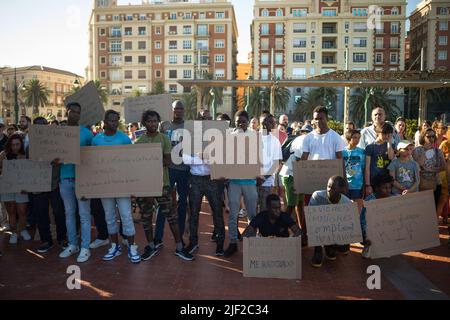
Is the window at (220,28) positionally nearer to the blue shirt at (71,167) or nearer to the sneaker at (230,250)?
the blue shirt at (71,167)

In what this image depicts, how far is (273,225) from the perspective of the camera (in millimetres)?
5188

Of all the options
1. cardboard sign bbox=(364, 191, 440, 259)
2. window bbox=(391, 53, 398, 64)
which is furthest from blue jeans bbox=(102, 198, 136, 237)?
window bbox=(391, 53, 398, 64)

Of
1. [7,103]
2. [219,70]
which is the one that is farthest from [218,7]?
[7,103]

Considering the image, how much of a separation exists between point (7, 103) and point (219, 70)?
5333 centimetres

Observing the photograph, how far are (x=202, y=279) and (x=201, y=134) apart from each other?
6.40ft

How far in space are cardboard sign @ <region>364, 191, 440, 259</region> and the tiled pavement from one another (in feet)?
1.11

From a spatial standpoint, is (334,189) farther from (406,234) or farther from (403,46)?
(403,46)

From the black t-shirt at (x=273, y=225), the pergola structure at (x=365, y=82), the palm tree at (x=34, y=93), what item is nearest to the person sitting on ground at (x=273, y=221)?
the black t-shirt at (x=273, y=225)

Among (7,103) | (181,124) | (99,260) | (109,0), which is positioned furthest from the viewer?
(7,103)

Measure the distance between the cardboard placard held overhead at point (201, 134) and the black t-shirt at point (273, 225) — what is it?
48.3 inches

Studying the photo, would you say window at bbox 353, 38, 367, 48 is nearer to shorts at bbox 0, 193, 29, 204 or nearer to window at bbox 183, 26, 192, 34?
window at bbox 183, 26, 192, 34

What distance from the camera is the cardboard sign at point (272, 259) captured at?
15.4ft

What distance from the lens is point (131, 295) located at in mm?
4336

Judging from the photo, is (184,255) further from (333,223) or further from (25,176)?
(25,176)
